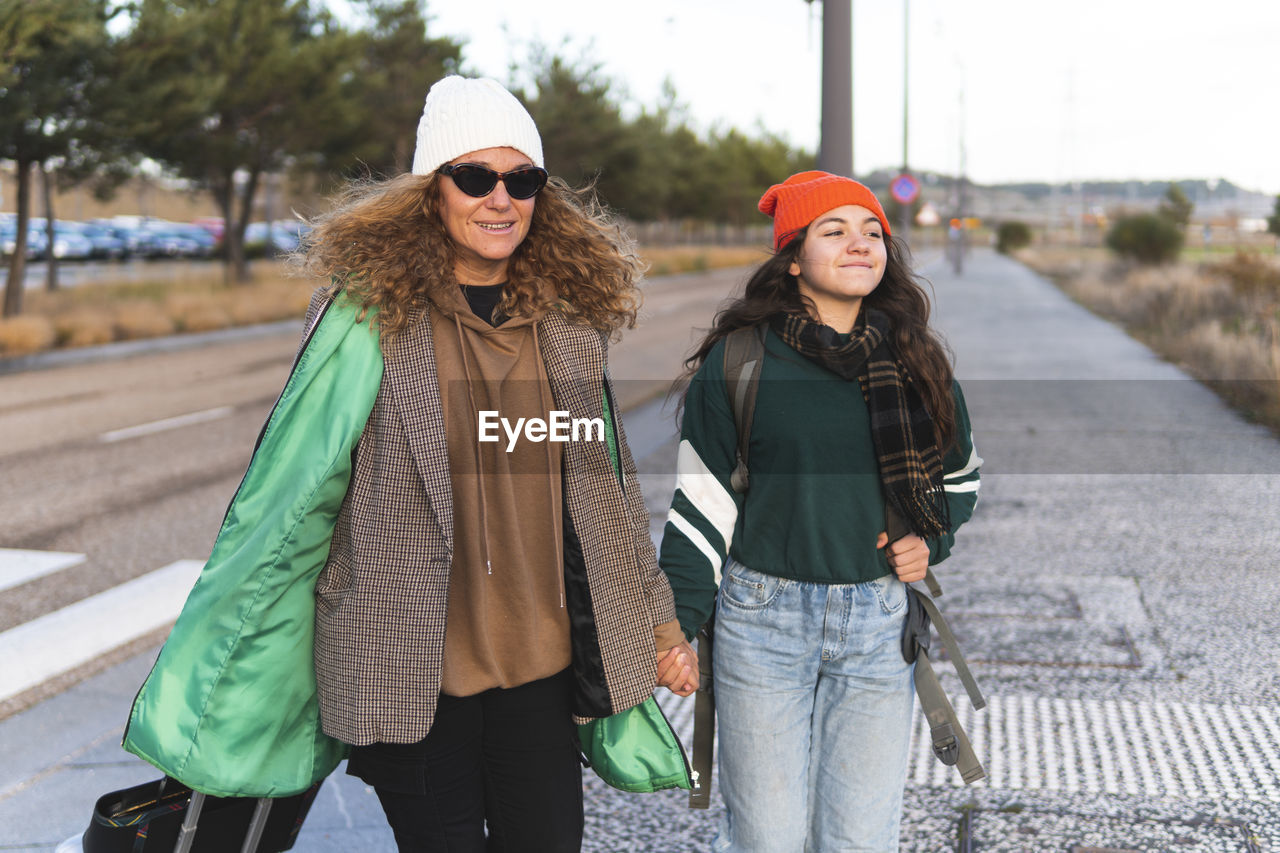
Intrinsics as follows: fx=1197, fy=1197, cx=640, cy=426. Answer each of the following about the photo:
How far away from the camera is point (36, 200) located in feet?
249

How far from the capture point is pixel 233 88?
79.0 ft

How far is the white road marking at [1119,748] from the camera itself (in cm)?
338

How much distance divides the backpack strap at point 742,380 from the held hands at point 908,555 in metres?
0.31

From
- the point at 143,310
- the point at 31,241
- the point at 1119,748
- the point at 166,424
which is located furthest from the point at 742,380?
the point at 31,241

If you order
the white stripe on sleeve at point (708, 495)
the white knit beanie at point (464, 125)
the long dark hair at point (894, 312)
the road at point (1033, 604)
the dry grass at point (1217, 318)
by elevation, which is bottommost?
the road at point (1033, 604)

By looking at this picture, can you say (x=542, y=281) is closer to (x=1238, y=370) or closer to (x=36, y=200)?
(x=1238, y=370)

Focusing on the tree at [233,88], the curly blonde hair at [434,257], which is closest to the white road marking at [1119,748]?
the curly blonde hair at [434,257]

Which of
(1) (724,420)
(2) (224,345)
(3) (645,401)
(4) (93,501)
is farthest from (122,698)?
(2) (224,345)

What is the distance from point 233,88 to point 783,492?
958 inches

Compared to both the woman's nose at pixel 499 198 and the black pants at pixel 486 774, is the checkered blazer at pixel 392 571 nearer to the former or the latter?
the black pants at pixel 486 774

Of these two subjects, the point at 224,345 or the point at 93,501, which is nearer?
the point at 93,501

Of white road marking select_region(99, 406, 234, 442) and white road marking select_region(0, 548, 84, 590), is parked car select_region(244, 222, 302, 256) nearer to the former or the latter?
white road marking select_region(99, 406, 234, 442)

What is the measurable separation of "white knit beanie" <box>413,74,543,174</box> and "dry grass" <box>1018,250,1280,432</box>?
822 centimetres

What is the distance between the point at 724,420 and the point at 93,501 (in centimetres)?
671
